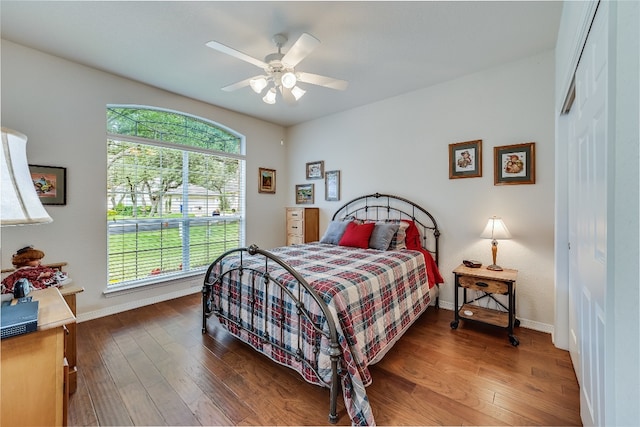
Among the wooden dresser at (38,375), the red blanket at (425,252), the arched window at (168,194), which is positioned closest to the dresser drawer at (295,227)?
the arched window at (168,194)

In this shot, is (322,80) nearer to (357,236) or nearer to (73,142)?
(357,236)

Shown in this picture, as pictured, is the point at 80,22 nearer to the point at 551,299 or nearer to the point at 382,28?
the point at 382,28

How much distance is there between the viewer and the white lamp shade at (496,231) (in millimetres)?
2676

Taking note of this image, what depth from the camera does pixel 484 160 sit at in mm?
3064

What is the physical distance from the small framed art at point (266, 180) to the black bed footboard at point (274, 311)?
7.48ft

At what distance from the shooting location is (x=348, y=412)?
5.15 feet

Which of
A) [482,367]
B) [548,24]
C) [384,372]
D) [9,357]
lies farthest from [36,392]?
[548,24]

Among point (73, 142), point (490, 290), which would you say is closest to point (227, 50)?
point (73, 142)

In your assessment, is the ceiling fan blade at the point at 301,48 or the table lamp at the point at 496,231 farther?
the table lamp at the point at 496,231

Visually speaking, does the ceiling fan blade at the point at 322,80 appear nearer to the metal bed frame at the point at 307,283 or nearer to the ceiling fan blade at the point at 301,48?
the ceiling fan blade at the point at 301,48

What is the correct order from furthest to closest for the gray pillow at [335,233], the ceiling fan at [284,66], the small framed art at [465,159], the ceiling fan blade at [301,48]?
the gray pillow at [335,233], the small framed art at [465,159], the ceiling fan at [284,66], the ceiling fan blade at [301,48]

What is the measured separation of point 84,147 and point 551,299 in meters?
5.18

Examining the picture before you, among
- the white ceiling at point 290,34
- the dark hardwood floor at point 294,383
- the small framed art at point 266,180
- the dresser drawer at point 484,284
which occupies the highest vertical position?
the white ceiling at point 290,34

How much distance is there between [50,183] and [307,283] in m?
2.92
